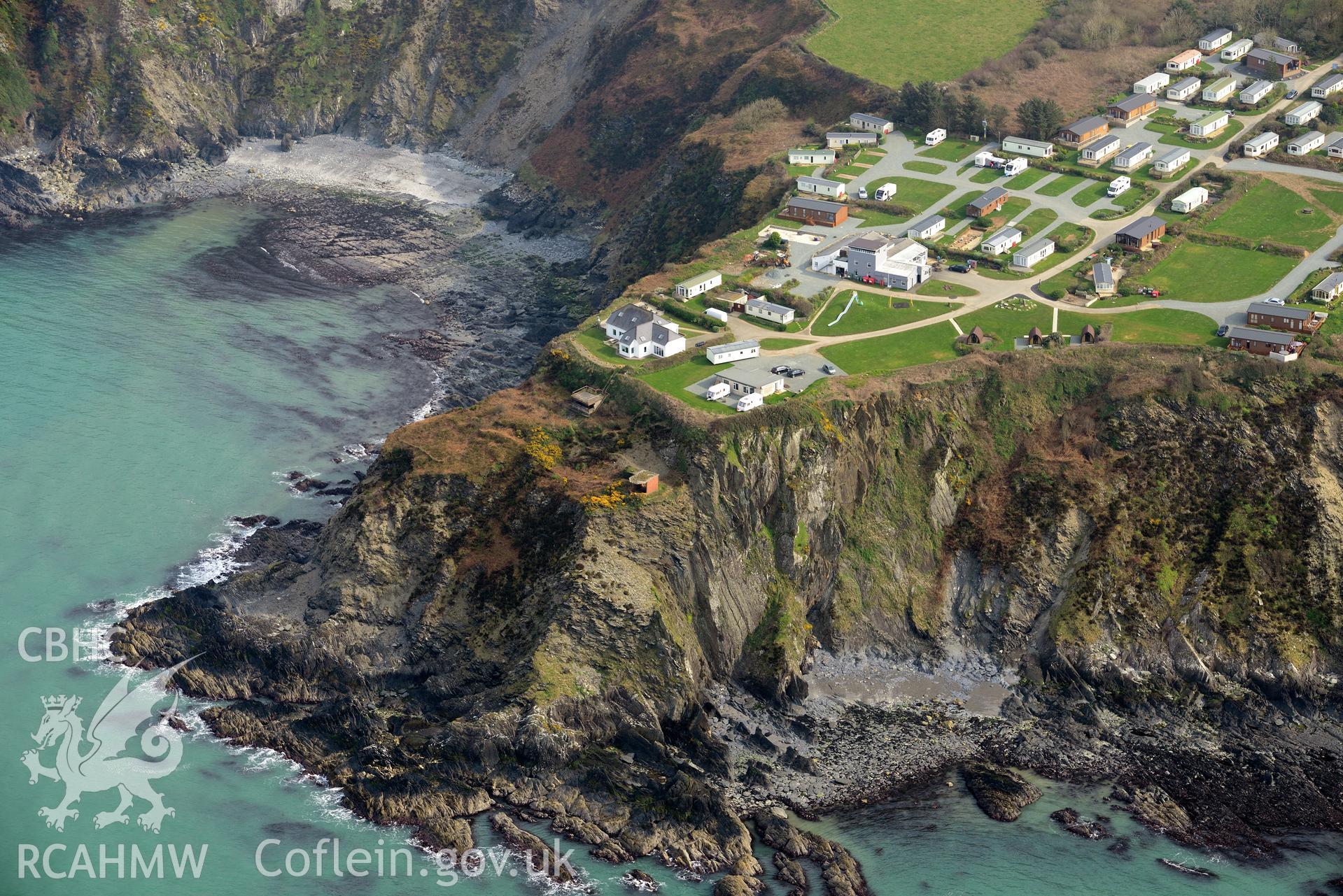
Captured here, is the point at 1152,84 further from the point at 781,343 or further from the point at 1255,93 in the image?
the point at 781,343

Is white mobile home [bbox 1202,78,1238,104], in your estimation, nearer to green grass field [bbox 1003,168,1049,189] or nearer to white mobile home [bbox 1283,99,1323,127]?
white mobile home [bbox 1283,99,1323,127]

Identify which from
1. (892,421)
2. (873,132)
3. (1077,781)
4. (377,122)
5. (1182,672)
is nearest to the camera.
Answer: (1077,781)

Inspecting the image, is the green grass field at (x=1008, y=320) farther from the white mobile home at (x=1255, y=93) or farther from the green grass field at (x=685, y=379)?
the white mobile home at (x=1255, y=93)

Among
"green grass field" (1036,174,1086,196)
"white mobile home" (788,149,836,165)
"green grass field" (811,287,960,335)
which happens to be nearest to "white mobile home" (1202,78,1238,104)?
"green grass field" (1036,174,1086,196)

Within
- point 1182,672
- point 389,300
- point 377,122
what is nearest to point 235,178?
point 377,122

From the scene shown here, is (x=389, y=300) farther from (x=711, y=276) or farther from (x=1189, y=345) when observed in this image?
(x=1189, y=345)

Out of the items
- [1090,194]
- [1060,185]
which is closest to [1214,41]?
[1060,185]

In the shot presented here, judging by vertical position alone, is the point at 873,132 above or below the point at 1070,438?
above
